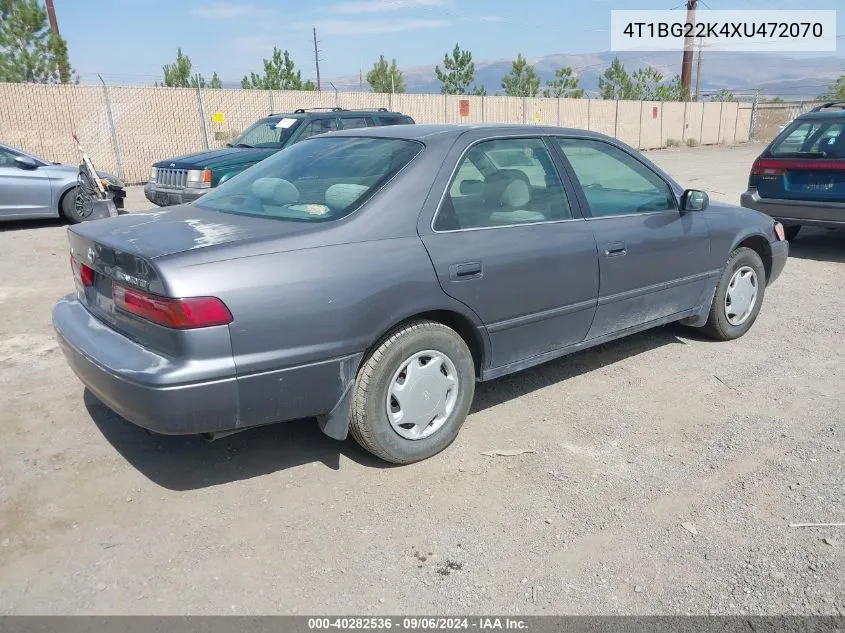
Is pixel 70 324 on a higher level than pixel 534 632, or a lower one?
higher

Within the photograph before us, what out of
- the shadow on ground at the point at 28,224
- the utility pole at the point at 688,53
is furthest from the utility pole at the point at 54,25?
the utility pole at the point at 688,53

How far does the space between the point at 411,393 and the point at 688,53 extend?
41255mm

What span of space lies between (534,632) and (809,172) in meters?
7.62

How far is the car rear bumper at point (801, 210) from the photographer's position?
7.91 m

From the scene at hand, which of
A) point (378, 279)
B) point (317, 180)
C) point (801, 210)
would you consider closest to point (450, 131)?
point (317, 180)

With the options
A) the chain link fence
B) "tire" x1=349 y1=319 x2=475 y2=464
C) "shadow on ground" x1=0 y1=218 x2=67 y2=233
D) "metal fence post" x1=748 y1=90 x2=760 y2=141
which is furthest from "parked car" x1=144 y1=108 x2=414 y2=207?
"metal fence post" x1=748 y1=90 x2=760 y2=141

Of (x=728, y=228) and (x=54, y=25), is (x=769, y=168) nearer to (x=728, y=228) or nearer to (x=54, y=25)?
(x=728, y=228)

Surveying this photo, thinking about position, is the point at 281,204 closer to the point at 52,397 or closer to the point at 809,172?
the point at 52,397

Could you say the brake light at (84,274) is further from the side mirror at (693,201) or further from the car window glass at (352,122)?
the car window glass at (352,122)

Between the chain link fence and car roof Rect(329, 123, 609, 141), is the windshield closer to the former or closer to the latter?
the chain link fence

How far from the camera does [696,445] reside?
3.75 meters

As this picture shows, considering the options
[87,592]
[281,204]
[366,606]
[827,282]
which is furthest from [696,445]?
[827,282]

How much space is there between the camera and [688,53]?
127 feet

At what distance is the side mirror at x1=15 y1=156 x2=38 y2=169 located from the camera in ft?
34.8
